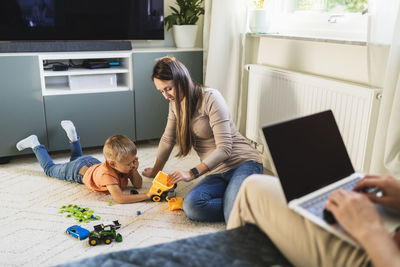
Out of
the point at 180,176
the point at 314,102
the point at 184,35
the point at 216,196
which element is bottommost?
the point at 216,196

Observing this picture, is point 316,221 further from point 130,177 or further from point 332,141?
point 130,177

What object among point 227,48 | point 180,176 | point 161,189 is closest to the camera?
point 180,176

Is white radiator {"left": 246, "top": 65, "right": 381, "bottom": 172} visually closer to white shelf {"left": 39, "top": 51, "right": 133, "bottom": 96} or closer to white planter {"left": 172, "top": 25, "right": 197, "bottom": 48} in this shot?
white planter {"left": 172, "top": 25, "right": 197, "bottom": 48}

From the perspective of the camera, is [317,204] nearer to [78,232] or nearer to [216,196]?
[216,196]

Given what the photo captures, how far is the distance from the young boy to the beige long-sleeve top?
0.86 ft

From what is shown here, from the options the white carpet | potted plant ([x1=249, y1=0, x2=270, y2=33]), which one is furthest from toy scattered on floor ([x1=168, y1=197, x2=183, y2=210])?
potted plant ([x1=249, y1=0, x2=270, y2=33])

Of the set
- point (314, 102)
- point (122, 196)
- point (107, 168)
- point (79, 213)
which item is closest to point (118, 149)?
point (107, 168)

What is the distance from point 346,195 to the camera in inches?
37.7

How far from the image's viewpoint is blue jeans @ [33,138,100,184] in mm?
2451

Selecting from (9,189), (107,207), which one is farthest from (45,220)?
(9,189)

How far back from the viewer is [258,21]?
2.67m

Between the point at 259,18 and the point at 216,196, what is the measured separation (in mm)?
1274

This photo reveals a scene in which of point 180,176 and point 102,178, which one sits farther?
point 102,178

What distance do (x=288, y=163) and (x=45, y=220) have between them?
1.44 m
